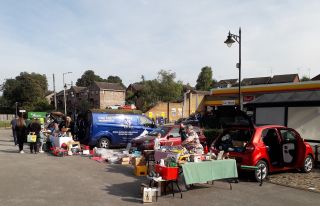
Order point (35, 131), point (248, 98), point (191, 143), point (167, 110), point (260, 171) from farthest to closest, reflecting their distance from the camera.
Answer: point (167, 110)
point (248, 98)
point (35, 131)
point (191, 143)
point (260, 171)

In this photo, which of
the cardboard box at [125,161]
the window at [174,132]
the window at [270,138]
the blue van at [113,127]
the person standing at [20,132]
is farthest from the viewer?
the blue van at [113,127]

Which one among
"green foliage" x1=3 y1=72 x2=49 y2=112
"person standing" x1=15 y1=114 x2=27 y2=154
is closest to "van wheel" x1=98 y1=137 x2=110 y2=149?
"person standing" x1=15 y1=114 x2=27 y2=154

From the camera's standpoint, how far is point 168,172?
7652mm

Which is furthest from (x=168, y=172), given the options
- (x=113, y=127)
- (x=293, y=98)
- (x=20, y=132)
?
(x=20, y=132)

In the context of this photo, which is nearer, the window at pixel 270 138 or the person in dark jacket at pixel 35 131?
the window at pixel 270 138

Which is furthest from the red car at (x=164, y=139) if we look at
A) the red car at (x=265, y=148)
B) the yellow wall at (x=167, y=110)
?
the yellow wall at (x=167, y=110)

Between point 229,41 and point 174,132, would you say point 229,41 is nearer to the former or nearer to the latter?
point 229,41

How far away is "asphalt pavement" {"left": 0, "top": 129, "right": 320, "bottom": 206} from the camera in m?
7.29

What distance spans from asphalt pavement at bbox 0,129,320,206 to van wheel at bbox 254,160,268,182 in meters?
0.27

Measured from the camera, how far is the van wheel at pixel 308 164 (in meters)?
10.7

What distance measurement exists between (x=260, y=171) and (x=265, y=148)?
0.69 m

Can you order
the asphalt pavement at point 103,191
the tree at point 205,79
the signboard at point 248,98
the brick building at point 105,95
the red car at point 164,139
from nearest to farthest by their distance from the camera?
1. the asphalt pavement at point 103,191
2. the red car at point 164,139
3. the signboard at point 248,98
4. the brick building at point 105,95
5. the tree at point 205,79

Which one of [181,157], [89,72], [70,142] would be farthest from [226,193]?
[89,72]

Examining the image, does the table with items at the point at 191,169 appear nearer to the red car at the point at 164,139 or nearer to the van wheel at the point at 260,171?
the van wheel at the point at 260,171
